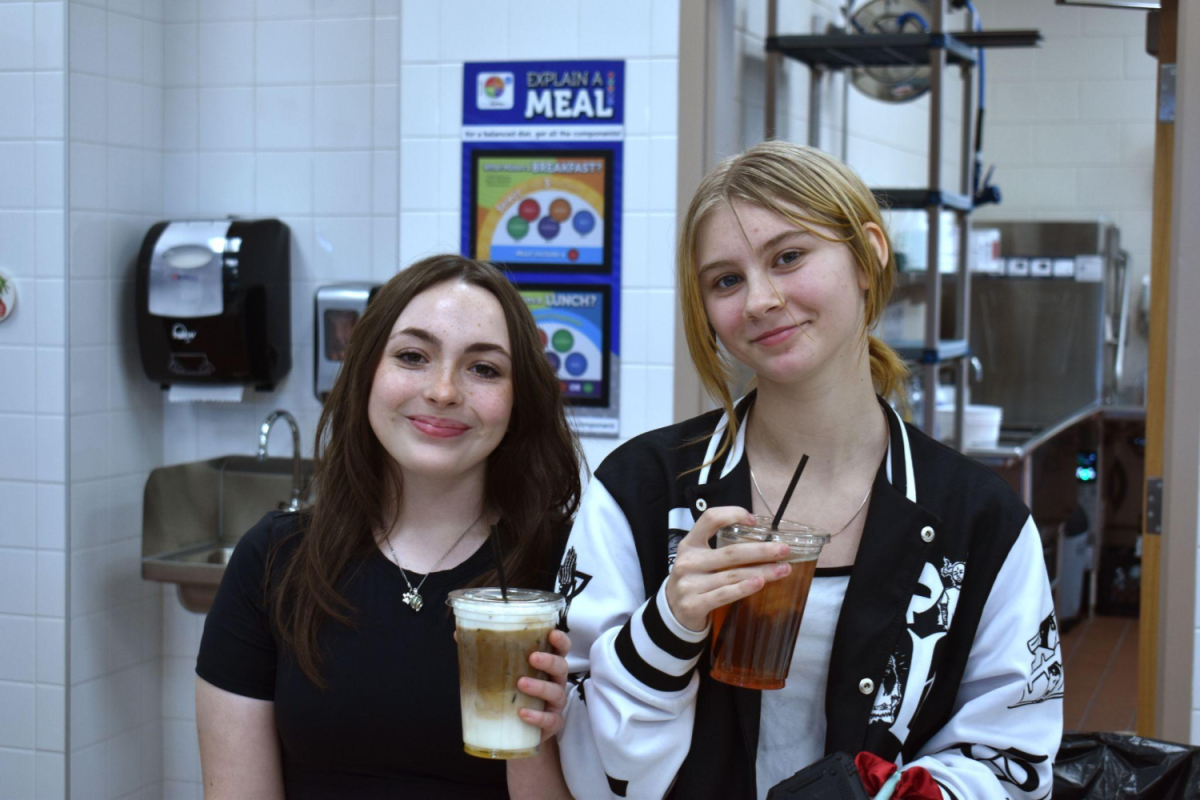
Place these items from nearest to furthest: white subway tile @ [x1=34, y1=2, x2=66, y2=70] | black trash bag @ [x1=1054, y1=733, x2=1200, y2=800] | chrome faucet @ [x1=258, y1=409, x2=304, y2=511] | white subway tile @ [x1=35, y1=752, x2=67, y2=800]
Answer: black trash bag @ [x1=1054, y1=733, x2=1200, y2=800] < white subway tile @ [x1=34, y1=2, x2=66, y2=70] < white subway tile @ [x1=35, y1=752, x2=67, y2=800] < chrome faucet @ [x1=258, y1=409, x2=304, y2=511]

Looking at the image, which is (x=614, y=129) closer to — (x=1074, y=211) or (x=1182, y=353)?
(x=1182, y=353)

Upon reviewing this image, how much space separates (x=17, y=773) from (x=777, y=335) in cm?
277

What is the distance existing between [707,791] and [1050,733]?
38 cm

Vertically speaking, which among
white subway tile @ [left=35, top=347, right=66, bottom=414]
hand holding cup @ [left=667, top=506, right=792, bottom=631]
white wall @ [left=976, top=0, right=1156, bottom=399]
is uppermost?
white wall @ [left=976, top=0, right=1156, bottom=399]

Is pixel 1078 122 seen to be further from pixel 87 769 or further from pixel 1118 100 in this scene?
pixel 87 769

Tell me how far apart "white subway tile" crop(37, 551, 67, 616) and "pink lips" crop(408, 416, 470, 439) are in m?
1.99

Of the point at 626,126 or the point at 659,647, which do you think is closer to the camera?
the point at 659,647

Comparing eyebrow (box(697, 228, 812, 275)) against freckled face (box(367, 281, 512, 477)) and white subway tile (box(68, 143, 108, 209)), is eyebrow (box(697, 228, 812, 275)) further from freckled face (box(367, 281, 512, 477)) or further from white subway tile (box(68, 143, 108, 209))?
white subway tile (box(68, 143, 108, 209))

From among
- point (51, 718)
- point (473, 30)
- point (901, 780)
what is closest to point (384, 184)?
point (473, 30)

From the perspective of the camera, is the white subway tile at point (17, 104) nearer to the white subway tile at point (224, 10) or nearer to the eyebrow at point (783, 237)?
the white subway tile at point (224, 10)

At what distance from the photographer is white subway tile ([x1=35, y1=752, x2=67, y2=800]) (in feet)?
10.6

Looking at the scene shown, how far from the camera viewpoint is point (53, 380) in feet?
10.5

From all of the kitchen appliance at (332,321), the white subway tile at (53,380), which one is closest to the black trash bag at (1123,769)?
the kitchen appliance at (332,321)

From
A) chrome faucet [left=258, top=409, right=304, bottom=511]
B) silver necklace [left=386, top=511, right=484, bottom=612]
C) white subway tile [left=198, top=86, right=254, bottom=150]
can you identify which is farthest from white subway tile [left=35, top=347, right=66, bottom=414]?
silver necklace [left=386, top=511, right=484, bottom=612]
